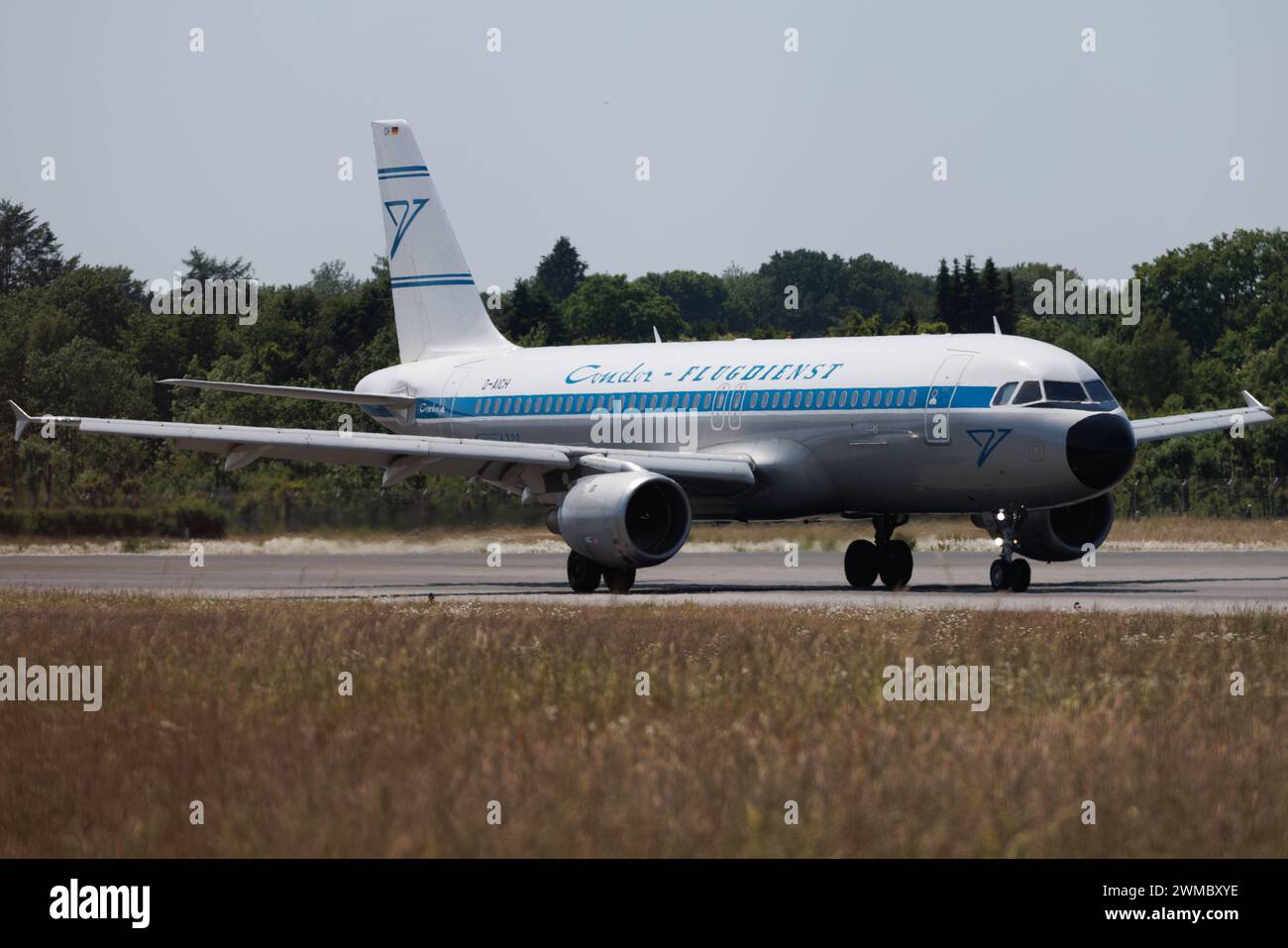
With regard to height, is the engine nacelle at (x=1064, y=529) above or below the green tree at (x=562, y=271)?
below

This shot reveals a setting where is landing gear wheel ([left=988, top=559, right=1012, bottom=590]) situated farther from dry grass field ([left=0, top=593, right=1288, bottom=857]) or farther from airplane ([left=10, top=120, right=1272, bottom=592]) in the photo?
dry grass field ([left=0, top=593, right=1288, bottom=857])

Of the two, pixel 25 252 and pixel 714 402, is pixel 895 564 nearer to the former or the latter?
pixel 714 402

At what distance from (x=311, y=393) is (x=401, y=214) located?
6557 millimetres

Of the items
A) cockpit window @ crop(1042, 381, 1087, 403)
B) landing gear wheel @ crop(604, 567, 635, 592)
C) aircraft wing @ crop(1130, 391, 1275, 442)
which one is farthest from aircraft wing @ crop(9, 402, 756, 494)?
aircraft wing @ crop(1130, 391, 1275, 442)

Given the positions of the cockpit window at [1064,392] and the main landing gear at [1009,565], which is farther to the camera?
the main landing gear at [1009,565]

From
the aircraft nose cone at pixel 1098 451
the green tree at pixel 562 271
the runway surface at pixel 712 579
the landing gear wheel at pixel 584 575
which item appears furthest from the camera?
the green tree at pixel 562 271

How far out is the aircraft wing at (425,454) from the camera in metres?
28.1

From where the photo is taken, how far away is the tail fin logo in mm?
37656

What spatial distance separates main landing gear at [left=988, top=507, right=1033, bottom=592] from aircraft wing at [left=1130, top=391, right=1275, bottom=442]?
4.00 meters

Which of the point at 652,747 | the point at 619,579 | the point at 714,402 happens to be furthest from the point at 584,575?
the point at 652,747

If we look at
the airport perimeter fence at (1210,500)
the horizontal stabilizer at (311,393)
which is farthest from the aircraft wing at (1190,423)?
the airport perimeter fence at (1210,500)

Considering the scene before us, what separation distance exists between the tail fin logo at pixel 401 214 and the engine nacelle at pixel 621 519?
1165 centimetres

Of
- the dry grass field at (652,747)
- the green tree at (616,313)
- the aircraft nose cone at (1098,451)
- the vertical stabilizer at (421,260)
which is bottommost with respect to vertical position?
the dry grass field at (652,747)

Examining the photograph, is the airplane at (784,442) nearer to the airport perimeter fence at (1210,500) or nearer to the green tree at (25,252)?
the airport perimeter fence at (1210,500)
